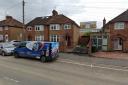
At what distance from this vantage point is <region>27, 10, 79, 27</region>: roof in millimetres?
48812

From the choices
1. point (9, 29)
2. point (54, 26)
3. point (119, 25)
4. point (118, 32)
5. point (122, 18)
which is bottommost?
point (118, 32)

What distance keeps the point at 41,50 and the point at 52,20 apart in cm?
2630

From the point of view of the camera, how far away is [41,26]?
5231 cm

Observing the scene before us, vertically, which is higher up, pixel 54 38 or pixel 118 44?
pixel 54 38

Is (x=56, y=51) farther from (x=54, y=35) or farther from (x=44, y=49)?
(x=54, y=35)

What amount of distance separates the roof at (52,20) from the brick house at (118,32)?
10935mm

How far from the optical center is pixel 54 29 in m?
49.8

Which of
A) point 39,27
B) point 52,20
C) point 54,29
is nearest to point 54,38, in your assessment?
point 54,29

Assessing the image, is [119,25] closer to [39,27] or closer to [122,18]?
[122,18]

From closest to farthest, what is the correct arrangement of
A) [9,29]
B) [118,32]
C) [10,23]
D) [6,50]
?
1. [6,50]
2. [118,32]
3. [9,29]
4. [10,23]

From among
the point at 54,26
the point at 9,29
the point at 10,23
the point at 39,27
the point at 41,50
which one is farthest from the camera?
the point at 10,23

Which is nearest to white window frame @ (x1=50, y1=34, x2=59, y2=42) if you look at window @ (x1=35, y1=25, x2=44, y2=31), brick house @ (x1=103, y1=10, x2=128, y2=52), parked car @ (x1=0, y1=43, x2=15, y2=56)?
window @ (x1=35, y1=25, x2=44, y2=31)

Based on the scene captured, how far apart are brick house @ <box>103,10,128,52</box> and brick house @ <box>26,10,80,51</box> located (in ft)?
27.1

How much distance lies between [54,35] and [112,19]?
1478 centimetres
